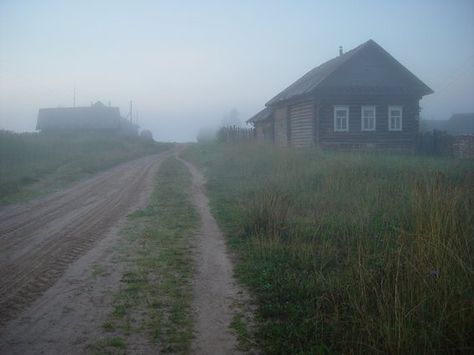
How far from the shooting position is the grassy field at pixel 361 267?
3.87m

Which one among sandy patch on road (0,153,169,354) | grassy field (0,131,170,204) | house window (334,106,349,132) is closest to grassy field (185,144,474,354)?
sandy patch on road (0,153,169,354)

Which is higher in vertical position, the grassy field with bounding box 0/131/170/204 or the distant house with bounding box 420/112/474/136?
the distant house with bounding box 420/112/474/136

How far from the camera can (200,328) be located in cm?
458

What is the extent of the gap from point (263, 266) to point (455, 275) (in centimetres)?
285

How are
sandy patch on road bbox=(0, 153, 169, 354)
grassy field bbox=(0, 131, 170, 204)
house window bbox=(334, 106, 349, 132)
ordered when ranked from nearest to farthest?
sandy patch on road bbox=(0, 153, 169, 354) → grassy field bbox=(0, 131, 170, 204) → house window bbox=(334, 106, 349, 132)

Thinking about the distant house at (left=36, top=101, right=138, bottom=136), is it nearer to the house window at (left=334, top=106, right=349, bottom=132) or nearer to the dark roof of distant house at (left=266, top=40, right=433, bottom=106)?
the dark roof of distant house at (left=266, top=40, right=433, bottom=106)

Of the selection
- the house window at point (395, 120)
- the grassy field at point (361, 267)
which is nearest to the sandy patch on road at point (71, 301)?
the grassy field at point (361, 267)

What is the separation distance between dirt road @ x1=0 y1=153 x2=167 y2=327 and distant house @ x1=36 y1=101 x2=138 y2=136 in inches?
1995

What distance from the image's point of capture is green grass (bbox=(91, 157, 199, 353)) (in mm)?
4488

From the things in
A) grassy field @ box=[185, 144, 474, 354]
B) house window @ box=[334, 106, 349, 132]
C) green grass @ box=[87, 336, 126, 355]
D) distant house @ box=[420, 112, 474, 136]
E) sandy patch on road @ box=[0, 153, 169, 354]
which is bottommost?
green grass @ box=[87, 336, 126, 355]

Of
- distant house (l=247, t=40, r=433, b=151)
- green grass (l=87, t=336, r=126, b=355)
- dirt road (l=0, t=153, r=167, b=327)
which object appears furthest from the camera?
distant house (l=247, t=40, r=433, b=151)

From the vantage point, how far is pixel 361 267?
507cm

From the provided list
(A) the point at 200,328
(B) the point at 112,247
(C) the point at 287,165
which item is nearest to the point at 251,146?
(C) the point at 287,165

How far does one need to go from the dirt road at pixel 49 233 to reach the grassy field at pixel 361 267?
9.44 ft
